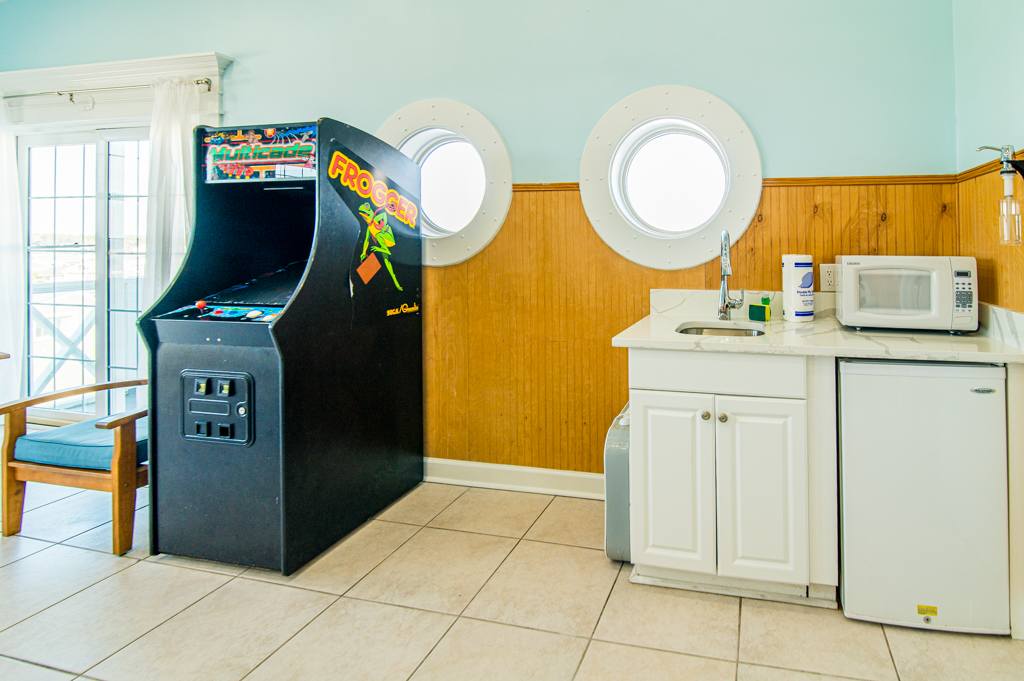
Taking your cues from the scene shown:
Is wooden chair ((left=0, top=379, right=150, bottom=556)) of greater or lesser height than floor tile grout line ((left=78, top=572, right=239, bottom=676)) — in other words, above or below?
above

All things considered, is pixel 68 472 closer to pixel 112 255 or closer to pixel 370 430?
pixel 370 430

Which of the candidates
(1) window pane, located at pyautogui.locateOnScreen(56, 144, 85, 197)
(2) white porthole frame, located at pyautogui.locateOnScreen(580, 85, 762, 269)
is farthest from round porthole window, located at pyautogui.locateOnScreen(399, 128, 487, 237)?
(1) window pane, located at pyautogui.locateOnScreen(56, 144, 85, 197)

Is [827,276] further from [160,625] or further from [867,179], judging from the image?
[160,625]

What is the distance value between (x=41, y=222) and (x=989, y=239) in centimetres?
539

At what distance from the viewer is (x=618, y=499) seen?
8.22 ft

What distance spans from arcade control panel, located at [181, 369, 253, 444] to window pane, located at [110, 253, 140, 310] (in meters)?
2.14

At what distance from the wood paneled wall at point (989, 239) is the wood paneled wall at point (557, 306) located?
0.24m

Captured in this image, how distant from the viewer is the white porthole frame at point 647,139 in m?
2.91

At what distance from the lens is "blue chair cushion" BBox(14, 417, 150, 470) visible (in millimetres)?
2617

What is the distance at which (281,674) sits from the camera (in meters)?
1.85

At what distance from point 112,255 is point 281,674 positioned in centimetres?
343

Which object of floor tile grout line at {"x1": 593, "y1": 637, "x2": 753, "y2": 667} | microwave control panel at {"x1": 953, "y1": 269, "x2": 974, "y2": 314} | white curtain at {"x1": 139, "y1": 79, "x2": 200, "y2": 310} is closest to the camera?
floor tile grout line at {"x1": 593, "y1": 637, "x2": 753, "y2": 667}

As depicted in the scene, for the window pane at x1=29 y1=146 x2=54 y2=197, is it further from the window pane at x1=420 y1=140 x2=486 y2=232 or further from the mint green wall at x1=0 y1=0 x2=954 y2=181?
the window pane at x1=420 y1=140 x2=486 y2=232

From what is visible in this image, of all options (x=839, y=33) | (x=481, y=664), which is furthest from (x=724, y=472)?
(x=839, y=33)
